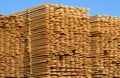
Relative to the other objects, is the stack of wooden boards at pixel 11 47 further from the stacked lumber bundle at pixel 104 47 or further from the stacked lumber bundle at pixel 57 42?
the stacked lumber bundle at pixel 104 47

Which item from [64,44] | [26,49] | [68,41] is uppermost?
[68,41]

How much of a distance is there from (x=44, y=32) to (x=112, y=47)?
3482 mm

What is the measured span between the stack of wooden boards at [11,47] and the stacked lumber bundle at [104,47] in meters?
3.21

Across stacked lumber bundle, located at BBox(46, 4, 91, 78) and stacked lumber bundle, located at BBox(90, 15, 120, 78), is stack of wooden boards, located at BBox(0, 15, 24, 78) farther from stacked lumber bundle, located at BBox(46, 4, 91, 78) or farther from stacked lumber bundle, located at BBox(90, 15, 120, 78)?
stacked lumber bundle, located at BBox(90, 15, 120, 78)

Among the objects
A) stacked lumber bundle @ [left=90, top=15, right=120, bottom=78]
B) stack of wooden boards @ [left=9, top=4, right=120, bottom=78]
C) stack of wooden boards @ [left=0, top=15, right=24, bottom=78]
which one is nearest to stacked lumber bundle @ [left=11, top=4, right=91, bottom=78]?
stack of wooden boards @ [left=9, top=4, right=120, bottom=78]

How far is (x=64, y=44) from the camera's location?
51.0 ft

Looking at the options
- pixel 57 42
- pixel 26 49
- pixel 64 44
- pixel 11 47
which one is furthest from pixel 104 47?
pixel 11 47

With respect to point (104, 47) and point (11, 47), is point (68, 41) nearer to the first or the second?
point (104, 47)

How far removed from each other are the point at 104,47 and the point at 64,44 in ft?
7.46

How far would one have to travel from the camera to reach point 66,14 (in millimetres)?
15812

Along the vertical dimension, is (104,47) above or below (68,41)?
below

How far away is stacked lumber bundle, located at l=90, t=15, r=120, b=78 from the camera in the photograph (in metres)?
16.9

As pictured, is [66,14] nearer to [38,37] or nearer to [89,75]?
[38,37]

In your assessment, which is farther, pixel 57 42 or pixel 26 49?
pixel 26 49
